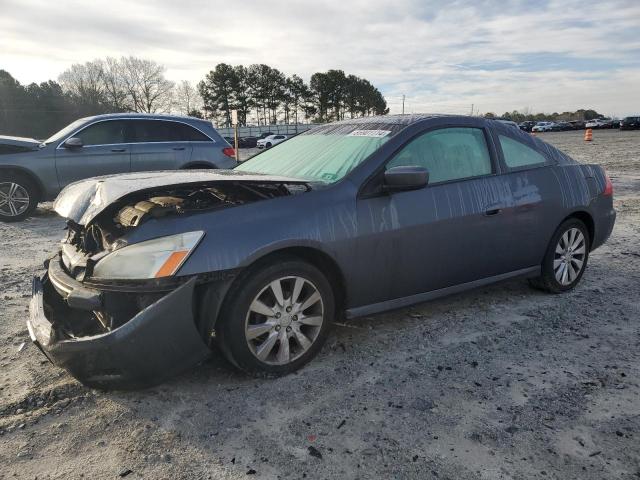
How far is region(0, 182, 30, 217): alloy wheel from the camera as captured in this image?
774 cm

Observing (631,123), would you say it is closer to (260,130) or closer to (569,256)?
(260,130)

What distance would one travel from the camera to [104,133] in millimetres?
8188

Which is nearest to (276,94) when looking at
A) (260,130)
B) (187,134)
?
(260,130)

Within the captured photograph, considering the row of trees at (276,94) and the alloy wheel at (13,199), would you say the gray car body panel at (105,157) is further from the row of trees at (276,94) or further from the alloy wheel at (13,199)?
the row of trees at (276,94)

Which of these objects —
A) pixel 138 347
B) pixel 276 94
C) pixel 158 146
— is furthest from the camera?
pixel 276 94

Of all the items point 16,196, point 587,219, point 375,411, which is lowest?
point 375,411

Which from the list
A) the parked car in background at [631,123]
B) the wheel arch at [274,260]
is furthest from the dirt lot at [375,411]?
the parked car in background at [631,123]

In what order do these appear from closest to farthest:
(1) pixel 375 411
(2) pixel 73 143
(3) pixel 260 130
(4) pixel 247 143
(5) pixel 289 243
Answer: (1) pixel 375 411
(5) pixel 289 243
(2) pixel 73 143
(4) pixel 247 143
(3) pixel 260 130

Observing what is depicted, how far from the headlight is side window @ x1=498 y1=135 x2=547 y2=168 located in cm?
266

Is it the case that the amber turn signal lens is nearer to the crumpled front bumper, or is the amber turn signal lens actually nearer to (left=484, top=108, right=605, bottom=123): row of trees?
the crumpled front bumper

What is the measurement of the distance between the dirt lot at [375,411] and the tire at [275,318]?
15cm

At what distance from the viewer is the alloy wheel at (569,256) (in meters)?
4.34

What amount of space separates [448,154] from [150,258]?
7.57 ft

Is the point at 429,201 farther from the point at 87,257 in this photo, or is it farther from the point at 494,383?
the point at 87,257
